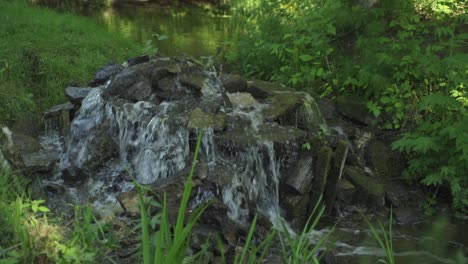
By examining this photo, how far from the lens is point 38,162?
5891mm

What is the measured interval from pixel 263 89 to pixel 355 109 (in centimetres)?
131

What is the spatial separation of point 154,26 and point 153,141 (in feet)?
25.9

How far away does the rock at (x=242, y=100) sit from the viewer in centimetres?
654

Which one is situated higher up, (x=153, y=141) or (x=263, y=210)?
(x=153, y=141)

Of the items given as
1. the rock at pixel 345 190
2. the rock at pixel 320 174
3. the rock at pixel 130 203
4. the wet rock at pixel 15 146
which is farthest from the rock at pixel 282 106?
the wet rock at pixel 15 146

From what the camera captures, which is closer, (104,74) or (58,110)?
(58,110)

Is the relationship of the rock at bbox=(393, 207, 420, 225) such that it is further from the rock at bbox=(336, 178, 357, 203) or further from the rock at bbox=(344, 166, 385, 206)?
the rock at bbox=(336, 178, 357, 203)

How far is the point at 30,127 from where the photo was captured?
6805 mm

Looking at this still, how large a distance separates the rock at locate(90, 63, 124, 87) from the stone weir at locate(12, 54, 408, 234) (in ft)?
1.39

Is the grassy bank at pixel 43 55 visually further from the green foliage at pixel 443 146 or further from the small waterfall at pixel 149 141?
the green foliage at pixel 443 146

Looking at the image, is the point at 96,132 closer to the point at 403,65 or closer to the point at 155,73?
the point at 155,73

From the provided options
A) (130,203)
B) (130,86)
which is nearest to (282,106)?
(130,86)

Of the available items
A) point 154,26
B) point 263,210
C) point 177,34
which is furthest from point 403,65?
point 154,26

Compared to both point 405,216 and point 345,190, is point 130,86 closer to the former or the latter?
point 345,190
